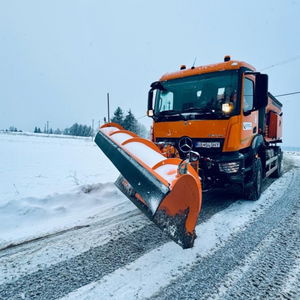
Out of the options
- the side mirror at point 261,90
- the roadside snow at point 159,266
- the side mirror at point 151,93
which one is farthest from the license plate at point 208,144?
the side mirror at point 151,93

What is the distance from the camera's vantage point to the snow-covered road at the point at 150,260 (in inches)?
73.1

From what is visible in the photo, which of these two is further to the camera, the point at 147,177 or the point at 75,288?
the point at 147,177

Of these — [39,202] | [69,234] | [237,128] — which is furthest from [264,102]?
[39,202]

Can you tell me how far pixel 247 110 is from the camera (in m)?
4.04

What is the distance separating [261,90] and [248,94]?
265mm

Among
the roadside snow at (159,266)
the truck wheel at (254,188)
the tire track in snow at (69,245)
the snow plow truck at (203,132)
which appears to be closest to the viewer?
the roadside snow at (159,266)

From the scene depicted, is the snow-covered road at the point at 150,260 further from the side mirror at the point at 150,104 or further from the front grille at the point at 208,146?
the side mirror at the point at 150,104

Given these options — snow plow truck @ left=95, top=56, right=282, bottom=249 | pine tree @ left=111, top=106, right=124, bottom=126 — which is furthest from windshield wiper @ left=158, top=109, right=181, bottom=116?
pine tree @ left=111, top=106, right=124, bottom=126

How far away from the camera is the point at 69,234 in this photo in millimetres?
2930

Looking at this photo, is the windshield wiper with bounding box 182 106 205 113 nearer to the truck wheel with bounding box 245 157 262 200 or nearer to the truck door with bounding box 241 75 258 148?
the truck door with bounding box 241 75 258 148

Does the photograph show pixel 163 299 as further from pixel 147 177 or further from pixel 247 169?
pixel 247 169

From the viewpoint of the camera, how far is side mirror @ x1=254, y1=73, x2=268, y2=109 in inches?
148

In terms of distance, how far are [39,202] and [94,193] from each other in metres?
1.07

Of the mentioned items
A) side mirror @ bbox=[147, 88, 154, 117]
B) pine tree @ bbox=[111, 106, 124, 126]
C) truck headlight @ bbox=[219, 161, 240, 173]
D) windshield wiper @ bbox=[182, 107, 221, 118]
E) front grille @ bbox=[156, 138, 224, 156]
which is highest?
pine tree @ bbox=[111, 106, 124, 126]
